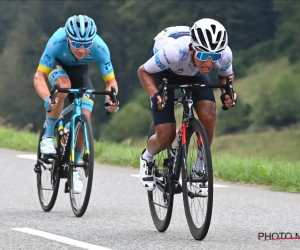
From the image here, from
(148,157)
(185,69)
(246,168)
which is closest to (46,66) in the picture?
(148,157)

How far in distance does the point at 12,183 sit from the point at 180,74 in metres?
4.74

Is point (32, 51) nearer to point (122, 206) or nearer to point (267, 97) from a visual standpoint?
point (267, 97)

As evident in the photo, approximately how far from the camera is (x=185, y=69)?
7.13 m

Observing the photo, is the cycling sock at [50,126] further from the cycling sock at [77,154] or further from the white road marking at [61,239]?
the white road marking at [61,239]

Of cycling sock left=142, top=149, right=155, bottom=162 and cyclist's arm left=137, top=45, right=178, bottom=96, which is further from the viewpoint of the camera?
cycling sock left=142, top=149, right=155, bottom=162

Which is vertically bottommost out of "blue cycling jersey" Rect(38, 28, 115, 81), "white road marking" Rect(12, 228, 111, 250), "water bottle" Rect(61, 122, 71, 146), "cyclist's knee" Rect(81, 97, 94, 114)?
"white road marking" Rect(12, 228, 111, 250)

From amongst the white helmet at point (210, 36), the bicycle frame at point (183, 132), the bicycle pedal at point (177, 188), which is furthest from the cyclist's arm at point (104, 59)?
the white helmet at point (210, 36)

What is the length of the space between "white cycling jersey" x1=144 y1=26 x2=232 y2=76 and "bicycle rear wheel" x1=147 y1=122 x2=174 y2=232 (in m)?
0.69

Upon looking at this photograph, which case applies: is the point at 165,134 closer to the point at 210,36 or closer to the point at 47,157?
the point at 210,36

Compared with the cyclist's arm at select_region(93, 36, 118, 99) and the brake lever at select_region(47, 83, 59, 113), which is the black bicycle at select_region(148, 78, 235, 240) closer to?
the brake lever at select_region(47, 83, 59, 113)

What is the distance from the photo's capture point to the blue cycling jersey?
28.4 feet

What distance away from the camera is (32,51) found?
3339 inches

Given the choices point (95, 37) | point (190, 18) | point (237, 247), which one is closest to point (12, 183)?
point (95, 37)

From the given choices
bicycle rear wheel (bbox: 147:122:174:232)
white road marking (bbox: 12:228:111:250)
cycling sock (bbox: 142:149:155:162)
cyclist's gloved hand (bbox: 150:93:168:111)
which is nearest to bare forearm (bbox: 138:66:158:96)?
cyclist's gloved hand (bbox: 150:93:168:111)
